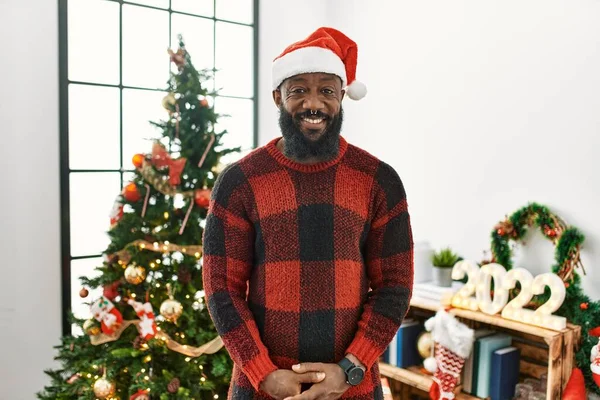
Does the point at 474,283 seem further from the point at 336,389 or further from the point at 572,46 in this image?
the point at 336,389

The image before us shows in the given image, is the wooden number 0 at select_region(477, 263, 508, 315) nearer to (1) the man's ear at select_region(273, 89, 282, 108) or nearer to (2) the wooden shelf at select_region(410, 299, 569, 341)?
(2) the wooden shelf at select_region(410, 299, 569, 341)

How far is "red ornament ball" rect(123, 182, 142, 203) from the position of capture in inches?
84.7

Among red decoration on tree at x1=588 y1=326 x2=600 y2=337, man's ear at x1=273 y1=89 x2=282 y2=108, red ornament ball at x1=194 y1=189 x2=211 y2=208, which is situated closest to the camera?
man's ear at x1=273 y1=89 x2=282 y2=108

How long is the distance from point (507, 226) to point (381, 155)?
2.90 feet

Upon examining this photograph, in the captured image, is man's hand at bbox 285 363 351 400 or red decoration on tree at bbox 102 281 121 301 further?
red decoration on tree at bbox 102 281 121 301

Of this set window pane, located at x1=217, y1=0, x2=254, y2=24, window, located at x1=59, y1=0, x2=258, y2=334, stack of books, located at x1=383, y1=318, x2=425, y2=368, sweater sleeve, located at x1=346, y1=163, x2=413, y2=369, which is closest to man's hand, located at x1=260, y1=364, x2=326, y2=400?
sweater sleeve, located at x1=346, y1=163, x2=413, y2=369

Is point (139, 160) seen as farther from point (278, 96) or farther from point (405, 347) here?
point (405, 347)

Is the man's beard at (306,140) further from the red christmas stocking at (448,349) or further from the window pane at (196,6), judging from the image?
the window pane at (196,6)

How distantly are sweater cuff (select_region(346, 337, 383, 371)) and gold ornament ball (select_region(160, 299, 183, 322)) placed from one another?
109 centimetres

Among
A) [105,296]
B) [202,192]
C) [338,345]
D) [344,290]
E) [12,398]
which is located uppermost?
[202,192]

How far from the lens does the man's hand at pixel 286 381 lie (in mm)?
1110

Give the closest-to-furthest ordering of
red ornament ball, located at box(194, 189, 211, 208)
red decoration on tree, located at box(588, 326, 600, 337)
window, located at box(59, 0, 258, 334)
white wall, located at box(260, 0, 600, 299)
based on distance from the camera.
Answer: red decoration on tree, located at box(588, 326, 600, 337) < white wall, located at box(260, 0, 600, 299) < red ornament ball, located at box(194, 189, 211, 208) < window, located at box(59, 0, 258, 334)

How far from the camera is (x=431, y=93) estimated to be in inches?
103

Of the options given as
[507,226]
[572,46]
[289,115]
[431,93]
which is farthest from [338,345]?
[431,93]
